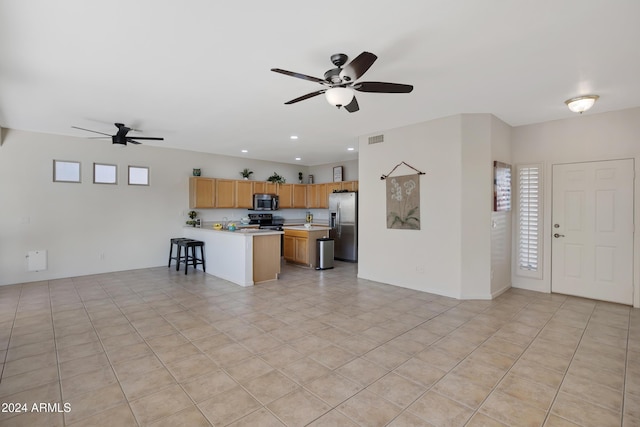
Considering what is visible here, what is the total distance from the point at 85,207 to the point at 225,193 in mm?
2867

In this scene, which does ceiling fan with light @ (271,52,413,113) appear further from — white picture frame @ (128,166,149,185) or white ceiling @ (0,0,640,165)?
white picture frame @ (128,166,149,185)

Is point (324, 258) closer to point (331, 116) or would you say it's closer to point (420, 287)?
point (420, 287)

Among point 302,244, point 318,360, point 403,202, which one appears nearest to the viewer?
point 318,360

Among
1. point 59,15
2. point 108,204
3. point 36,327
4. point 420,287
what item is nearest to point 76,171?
point 108,204

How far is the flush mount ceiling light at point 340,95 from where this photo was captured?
2.81 m

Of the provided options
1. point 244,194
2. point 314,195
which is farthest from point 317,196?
point 244,194

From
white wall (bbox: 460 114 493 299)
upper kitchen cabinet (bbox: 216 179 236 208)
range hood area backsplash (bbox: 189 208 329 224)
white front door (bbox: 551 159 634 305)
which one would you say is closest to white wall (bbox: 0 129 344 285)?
upper kitchen cabinet (bbox: 216 179 236 208)

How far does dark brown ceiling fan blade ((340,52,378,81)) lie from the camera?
228 cm

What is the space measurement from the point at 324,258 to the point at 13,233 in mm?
5744

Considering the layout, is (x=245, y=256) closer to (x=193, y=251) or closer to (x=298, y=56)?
(x=193, y=251)

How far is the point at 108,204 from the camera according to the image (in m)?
6.32

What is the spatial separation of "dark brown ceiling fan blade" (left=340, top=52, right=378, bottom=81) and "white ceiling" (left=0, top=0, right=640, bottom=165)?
0.23 meters

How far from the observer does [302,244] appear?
7.19m

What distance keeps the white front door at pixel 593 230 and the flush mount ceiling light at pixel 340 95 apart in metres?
3.97
